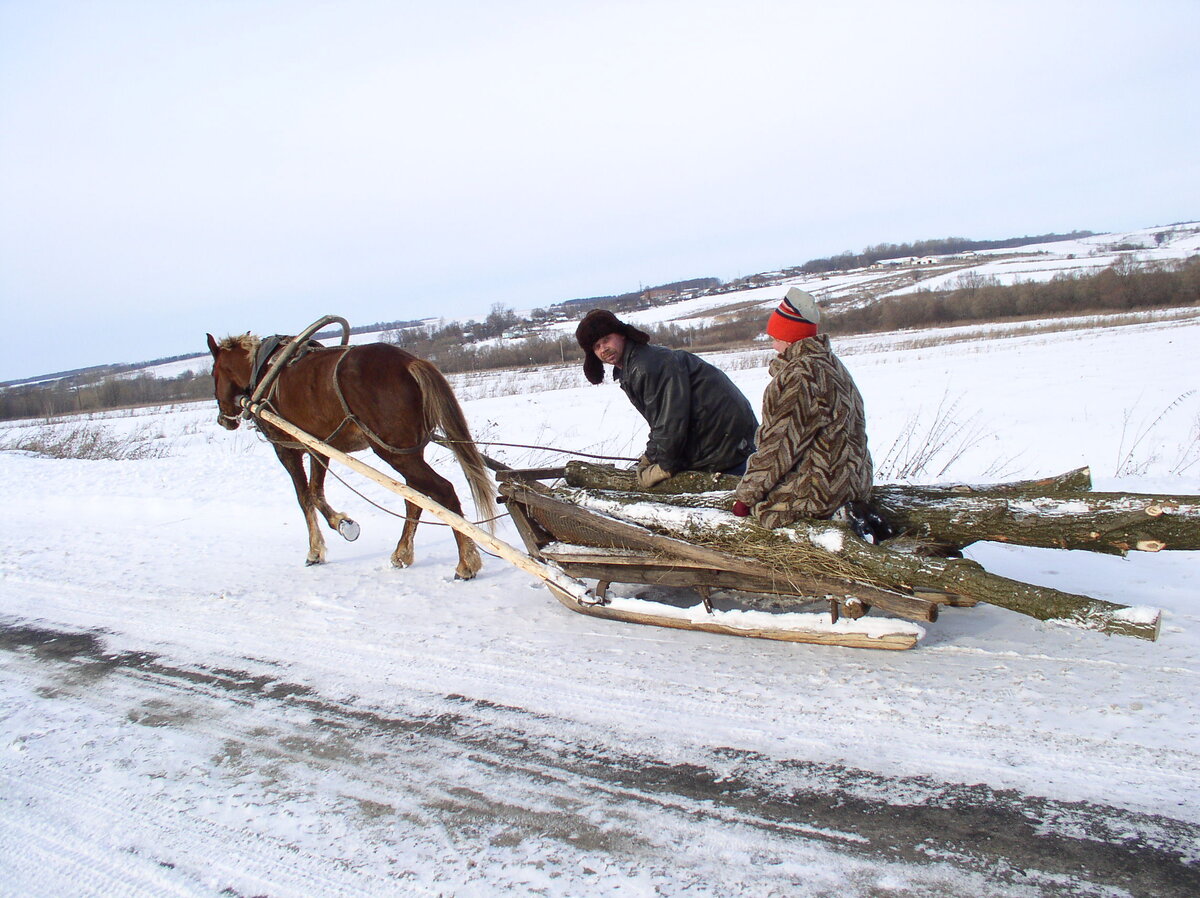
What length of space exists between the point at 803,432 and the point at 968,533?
89 centimetres

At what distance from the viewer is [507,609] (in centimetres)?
467

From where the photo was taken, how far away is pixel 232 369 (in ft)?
21.4

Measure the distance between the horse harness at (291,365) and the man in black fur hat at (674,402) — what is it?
1875mm

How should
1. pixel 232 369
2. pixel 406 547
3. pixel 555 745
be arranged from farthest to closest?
pixel 232 369 → pixel 406 547 → pixel 555 745

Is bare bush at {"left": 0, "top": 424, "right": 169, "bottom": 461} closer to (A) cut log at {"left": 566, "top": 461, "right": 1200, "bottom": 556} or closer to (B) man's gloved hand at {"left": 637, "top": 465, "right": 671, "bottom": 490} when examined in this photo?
(B) man's gloved hand at {"left": 637, "top": 465, "right": 671, "bottom": 490}

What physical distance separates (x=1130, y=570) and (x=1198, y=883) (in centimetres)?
301

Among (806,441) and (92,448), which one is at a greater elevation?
(92,448)

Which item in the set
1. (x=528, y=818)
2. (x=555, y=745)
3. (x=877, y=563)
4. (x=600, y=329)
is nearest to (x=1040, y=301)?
(x=600, y=329)

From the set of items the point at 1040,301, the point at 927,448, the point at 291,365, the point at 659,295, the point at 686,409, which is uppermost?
the point at 659,295

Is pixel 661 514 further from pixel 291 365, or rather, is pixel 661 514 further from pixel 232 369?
pixel 232 369

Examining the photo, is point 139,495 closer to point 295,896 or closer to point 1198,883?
point 295,896

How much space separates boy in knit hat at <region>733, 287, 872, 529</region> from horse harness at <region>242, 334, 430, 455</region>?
2.88 m

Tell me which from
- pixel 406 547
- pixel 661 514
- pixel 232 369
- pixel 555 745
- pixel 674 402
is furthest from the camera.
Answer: pixel 232 369

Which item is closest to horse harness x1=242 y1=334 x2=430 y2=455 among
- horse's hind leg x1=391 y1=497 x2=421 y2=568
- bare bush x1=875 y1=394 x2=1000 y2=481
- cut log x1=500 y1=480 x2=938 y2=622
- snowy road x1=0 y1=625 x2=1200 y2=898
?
horse's hind leg x1=391 y1=497 x2=421 y2=568
